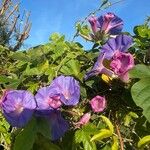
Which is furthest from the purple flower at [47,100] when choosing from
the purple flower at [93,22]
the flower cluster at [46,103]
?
the purple flower at [93,22]

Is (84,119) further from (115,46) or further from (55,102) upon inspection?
(115,46)

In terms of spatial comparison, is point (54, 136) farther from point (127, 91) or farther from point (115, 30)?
point (115, 30)

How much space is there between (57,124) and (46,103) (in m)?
0.05

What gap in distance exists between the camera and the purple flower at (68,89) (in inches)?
39.8

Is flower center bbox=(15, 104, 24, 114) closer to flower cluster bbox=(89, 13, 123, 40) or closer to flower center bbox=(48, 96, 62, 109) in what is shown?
flower center bbox=(48, 96, 62, 109)

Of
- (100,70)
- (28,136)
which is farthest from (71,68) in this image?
(28,136)

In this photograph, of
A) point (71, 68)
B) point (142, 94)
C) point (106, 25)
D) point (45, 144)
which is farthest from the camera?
point (106, 25)

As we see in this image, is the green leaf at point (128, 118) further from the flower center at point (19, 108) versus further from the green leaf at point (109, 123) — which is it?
the flower center at point (19, 108)

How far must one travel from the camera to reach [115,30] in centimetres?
132

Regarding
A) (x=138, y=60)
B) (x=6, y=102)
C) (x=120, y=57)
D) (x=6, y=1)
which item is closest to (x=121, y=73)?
(x=120, y=57)

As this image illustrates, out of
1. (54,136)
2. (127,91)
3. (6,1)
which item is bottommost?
(54,136)

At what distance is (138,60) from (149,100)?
0.21 m

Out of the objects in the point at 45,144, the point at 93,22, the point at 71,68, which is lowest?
the point at 45,144

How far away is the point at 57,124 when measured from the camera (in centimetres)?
101
